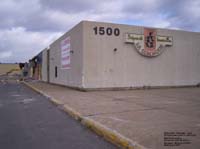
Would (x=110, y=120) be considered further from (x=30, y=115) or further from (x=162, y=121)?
(x=30, y=115)

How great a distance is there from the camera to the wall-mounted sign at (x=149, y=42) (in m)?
23.3

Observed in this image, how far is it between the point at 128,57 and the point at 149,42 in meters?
2.51

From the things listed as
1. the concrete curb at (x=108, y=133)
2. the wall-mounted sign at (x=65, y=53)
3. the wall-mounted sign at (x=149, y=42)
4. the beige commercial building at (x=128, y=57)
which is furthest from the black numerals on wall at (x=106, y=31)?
the concrete curb at (x=108, y=133)

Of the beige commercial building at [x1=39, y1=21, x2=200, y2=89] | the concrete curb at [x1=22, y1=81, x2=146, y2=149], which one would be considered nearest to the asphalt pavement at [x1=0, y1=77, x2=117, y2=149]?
the concrete curb at [x1=22, y1=81, x2=146, y2=149]

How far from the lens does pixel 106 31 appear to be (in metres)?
22.2

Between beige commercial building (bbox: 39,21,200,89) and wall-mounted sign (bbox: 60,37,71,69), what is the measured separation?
3.8 inches

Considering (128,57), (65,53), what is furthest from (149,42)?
(65,53)

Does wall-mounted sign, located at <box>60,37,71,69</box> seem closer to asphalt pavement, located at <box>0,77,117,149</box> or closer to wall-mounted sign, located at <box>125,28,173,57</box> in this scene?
wall-mounted sign, located at <box>125,28,173,57</box>

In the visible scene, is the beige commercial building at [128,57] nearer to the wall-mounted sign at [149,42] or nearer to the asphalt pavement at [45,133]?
the wall-mounted sign at [149,42]

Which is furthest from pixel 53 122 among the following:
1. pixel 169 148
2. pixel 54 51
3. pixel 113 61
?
pixel 54 51

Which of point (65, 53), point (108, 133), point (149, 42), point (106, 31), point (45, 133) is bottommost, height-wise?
point (45, 133)

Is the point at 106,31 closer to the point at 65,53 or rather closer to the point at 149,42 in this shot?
the point at 149,42

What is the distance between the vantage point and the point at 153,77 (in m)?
24.2

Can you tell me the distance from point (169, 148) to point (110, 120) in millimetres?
3250
